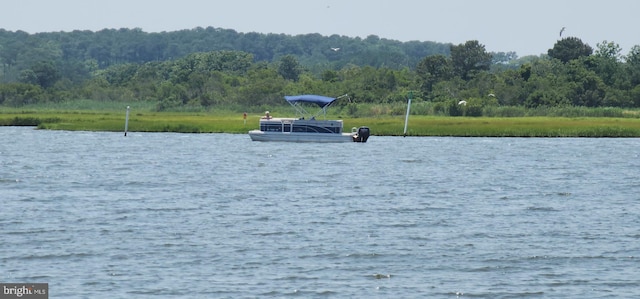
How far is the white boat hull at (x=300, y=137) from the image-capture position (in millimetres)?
90125

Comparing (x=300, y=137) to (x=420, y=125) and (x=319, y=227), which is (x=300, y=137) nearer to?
(x=420, y=125)

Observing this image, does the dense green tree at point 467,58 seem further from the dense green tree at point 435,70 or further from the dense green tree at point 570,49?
the dense green tree at point 570,49

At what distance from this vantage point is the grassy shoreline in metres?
99.1

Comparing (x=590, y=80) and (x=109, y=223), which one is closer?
(x=109, y=223)

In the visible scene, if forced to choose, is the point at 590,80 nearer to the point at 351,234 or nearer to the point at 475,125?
the point at 475,125

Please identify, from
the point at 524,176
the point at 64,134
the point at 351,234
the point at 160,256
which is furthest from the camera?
the point at 64,134

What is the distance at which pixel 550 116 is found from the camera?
12450 cm

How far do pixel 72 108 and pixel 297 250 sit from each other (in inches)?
4686

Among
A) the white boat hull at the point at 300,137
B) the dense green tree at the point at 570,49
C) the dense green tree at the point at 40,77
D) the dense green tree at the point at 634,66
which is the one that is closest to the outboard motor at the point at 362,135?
the white boat hull at the point at 300,137

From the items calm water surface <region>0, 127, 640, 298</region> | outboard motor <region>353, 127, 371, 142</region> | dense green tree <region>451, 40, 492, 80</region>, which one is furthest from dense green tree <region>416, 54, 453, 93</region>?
calm water surface <region>0, 127, 640, 298</region>

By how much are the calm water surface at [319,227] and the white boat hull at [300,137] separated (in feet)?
61.7

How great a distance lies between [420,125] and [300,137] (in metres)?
17.4

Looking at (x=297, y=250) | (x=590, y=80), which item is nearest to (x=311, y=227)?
(x=297, y=250)

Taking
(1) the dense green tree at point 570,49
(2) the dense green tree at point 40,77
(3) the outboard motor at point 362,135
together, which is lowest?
(3) the outboard motor at point 362,135
